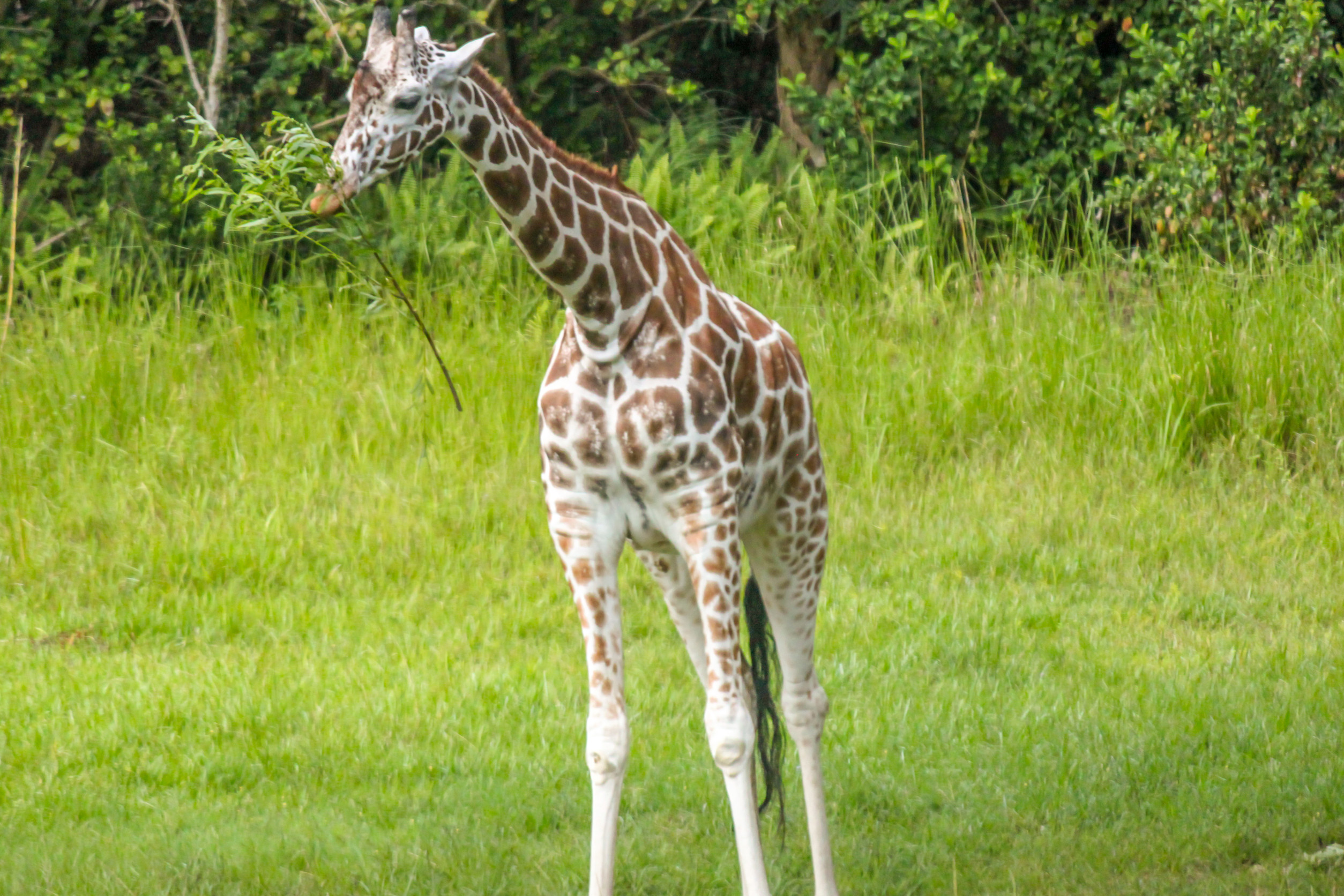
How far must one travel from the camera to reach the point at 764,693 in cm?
432

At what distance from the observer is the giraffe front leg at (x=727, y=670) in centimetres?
359

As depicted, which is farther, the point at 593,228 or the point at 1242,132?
the point at 1242,132

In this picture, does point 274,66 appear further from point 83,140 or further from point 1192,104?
point 1192,104

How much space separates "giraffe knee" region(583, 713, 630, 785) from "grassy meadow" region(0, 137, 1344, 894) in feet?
2.84

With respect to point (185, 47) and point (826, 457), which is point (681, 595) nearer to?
point (826, 457)

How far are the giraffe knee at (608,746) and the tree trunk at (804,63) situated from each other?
7.47m

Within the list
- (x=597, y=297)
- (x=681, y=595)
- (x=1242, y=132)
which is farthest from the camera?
(x=1242, y=132)

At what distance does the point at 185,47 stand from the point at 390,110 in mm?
7465

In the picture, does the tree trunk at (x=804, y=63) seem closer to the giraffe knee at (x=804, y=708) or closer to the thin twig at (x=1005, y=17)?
the thin twig at (x=1005, y=17)

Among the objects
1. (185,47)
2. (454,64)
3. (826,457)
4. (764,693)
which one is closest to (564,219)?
(454,64)

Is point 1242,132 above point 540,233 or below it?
below

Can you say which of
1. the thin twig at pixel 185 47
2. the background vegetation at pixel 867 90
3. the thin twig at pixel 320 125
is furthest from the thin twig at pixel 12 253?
the thin twig at pixel 320 125

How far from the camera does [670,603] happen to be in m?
4.18

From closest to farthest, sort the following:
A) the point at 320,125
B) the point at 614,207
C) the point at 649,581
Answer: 1. the point at 614,207
2. the point at 649,581
3. the point at 320,125
